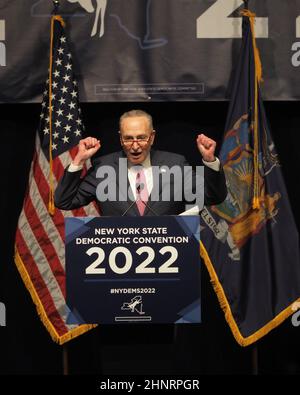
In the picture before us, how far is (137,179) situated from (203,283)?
1742mm

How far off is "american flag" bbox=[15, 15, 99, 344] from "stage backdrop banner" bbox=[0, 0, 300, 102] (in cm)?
15

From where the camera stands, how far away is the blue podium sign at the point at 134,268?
Answer: 10.1 ft

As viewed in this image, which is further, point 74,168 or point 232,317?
point 232,317

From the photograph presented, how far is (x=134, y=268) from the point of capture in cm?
309

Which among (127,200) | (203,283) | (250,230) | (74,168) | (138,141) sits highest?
(138,141)

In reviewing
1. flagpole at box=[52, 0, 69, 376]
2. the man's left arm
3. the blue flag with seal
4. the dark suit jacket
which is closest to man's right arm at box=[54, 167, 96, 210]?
the dark suit jacket

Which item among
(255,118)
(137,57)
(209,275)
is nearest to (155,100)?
(137,57)

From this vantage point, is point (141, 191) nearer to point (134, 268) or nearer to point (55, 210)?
point (134, 268)

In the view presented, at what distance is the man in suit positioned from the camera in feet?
10.8

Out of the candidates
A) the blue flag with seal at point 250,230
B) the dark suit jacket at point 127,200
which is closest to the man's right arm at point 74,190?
the dark suit jacket at point 127,200

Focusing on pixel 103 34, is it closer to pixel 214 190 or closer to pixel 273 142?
pixel 273 142

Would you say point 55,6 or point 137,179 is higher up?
point 55,6

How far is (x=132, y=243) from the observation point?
3078 mm

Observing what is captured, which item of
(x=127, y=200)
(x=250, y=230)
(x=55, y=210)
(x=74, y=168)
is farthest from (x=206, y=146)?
(x=55, y=210)
